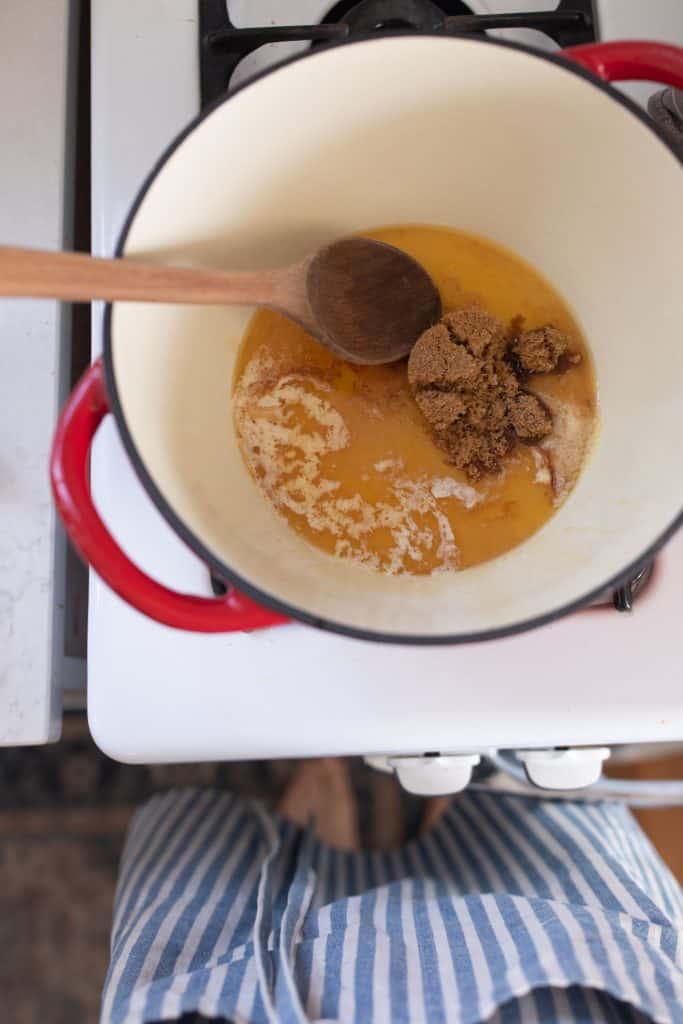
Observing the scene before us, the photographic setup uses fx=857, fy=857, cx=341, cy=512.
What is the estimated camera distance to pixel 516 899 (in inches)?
23.0

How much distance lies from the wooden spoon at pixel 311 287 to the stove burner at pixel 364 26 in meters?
0.14

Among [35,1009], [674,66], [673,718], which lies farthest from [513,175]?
[35,1009]

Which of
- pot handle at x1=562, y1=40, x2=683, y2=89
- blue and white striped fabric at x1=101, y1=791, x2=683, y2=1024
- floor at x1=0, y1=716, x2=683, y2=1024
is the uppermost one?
pot handle at x1=562, y1=40, x2=683, y2=89

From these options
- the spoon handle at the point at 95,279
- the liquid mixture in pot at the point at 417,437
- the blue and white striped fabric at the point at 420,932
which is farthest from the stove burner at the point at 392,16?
the blue and white striped fabric at the point at 420,932

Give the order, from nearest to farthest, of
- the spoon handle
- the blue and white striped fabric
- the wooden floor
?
the spoon handle
the blue and white striped fabric
the wooden floor

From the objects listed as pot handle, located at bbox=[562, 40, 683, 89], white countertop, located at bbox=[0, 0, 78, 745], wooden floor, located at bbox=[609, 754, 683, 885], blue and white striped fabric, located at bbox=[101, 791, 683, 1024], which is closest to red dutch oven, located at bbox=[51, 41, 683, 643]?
pot handle, located at bbox=[562, 40, 683, 89]

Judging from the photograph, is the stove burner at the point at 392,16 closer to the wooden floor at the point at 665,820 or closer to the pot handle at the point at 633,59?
the pot handle at the point at 633,59

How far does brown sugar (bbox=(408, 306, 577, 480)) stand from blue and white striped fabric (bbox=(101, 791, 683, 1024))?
0.30 meters

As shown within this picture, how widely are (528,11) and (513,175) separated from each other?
0.13 metres

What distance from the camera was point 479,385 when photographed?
21.5 inches

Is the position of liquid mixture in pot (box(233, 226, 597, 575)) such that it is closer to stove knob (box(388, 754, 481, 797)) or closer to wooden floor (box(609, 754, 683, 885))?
stove knob (box(388, 754, 481, 797))

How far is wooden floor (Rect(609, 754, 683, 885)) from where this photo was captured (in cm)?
92

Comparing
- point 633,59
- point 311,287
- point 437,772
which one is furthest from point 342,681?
point 633,59

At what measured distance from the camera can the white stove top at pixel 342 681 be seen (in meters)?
0.52
